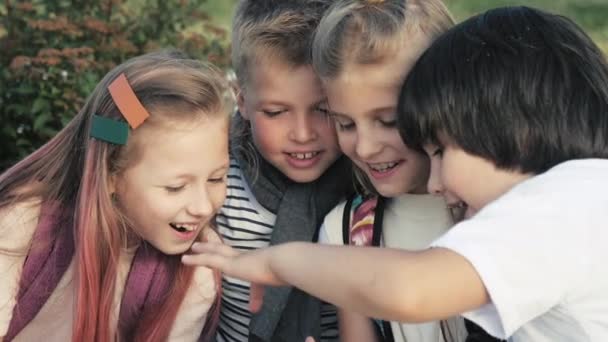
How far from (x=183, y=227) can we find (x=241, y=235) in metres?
0.35

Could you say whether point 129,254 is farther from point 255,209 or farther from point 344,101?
point 344,101

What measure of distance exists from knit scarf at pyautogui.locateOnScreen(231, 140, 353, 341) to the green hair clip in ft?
1.66

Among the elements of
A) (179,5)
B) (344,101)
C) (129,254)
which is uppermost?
(179,5)

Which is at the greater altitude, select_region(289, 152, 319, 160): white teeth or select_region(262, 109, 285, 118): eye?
select_region(262, 109, 285, 118): eye

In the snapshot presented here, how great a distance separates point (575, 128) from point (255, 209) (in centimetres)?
119

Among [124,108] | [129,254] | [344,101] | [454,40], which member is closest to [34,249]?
[129,254]

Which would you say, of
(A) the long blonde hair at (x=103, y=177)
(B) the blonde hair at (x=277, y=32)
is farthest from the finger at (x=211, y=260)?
(B) the blonde hair at (x=277, y=32)

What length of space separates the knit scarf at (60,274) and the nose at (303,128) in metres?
0.50

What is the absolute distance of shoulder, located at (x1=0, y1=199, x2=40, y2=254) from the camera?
245cm

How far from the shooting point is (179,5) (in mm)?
4117

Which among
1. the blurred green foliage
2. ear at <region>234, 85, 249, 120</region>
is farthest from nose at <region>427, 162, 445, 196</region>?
the blurred green foliage

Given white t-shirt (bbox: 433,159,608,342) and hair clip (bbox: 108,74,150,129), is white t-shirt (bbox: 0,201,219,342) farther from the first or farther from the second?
white t-shirt (bbox: 433,159,608,342)

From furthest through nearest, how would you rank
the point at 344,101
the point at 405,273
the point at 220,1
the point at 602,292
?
the point at 220,1
the point at 344,101
the point at 602,292
the point at 405,273

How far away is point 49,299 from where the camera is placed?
250 centimetres
